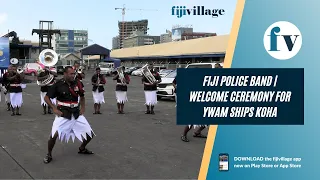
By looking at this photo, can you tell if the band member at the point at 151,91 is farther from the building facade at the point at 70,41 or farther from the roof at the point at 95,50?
the building facade at the point at 70,41

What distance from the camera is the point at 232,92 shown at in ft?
13.5

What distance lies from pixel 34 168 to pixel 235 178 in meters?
3.49

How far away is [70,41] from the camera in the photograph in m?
122

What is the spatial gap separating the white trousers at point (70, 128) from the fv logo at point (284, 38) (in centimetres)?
384

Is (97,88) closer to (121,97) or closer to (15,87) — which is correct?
(121,97)

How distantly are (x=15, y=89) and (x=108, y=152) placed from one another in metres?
6.73

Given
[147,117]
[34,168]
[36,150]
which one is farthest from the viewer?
→ [147,117]

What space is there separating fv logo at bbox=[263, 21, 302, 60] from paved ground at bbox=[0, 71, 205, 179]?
8.53ft

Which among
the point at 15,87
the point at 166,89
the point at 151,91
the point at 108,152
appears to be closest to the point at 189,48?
the point at 166,89

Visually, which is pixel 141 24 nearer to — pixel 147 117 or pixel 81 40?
pixel 81 40

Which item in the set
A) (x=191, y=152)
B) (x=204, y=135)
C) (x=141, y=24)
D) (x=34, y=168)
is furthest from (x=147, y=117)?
(x=141, y=24)

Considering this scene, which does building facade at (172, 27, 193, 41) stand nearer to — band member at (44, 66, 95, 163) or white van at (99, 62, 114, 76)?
Answer: white van at (99, 62, 114, 76)

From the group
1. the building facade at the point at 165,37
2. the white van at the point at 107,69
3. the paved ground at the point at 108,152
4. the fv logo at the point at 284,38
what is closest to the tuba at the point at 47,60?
the paved ground at the point at 108,152

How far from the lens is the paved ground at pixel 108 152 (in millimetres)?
5848
